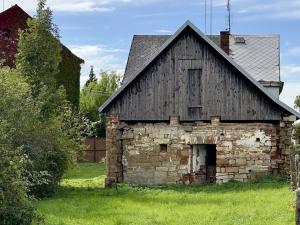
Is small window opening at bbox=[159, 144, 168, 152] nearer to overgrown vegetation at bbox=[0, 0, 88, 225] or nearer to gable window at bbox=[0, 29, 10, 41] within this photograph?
overgrown vegetation at bbox=[0, 0, 88, 225]

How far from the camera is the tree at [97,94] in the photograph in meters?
61.1

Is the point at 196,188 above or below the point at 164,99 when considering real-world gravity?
below

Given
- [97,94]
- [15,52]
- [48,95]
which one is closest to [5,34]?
[15,52]

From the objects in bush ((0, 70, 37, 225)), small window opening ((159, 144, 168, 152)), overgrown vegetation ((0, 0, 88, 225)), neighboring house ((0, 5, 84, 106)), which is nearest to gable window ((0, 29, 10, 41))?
neighboring house ((0, 5, 84, 106))

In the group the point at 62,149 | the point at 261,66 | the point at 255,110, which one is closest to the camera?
the point at 62,149

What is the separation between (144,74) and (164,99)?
4.03 feet

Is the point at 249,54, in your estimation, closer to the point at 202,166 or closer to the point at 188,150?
the point at 202,166

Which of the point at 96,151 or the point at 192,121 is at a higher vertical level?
the point at 192,121

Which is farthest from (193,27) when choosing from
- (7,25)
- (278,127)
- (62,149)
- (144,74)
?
(7,25)

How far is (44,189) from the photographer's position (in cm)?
2016

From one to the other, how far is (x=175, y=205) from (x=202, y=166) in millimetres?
6789

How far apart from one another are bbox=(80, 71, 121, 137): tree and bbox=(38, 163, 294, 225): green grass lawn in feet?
117

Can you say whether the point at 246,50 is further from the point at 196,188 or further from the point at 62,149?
the point at 62,149

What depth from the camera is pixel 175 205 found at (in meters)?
17.4
